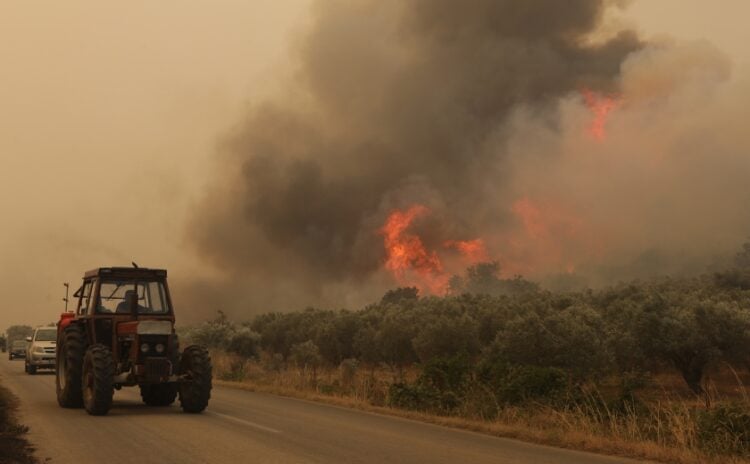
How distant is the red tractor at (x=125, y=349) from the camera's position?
42.1 feet

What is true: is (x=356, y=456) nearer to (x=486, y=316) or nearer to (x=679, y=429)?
(x=679, y=429)

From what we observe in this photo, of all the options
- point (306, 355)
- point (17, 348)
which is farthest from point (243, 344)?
point (17, 348)

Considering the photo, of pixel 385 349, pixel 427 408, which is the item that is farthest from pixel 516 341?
pixel 427 408

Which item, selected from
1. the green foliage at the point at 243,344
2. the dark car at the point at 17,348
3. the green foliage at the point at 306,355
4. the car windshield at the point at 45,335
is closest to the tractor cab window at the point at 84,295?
the car windshield at the point at 45,335

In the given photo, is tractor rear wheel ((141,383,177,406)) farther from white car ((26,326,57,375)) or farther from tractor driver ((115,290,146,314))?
white car ((26,326,57,375))

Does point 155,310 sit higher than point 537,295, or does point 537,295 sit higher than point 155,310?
point 537,295

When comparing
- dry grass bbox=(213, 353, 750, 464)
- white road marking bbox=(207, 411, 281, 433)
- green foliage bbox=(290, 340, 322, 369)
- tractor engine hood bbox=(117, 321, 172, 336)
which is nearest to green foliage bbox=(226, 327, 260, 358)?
green foliage bbox=(290, 340, 322, 369)

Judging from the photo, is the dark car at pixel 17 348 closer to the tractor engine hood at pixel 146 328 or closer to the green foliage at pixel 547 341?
the green foliage at pixel 547 341

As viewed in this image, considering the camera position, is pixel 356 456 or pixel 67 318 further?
pixel 67 318

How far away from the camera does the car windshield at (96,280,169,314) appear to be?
14.1m

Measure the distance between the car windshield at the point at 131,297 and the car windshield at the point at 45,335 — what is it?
17780 mm

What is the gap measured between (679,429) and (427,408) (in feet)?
21.0

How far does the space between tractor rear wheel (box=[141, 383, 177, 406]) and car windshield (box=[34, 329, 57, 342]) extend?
16.8 metres

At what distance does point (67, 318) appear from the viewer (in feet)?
50.4
